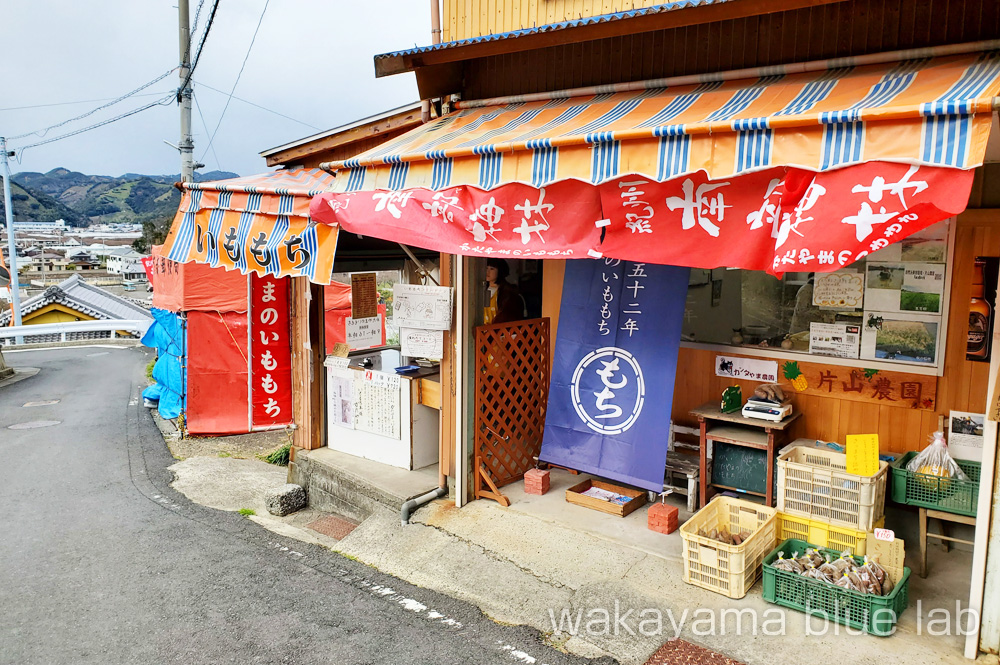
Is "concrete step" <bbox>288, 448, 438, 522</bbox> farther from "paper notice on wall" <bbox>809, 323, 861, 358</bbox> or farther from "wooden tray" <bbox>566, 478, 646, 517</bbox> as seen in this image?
"paper notice on wall" <bbox>809, 323, 861, 358</bbox>

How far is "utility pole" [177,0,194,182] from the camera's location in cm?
1644

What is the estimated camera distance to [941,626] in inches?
195

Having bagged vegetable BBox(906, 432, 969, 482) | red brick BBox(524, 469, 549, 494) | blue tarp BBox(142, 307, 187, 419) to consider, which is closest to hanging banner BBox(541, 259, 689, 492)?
red brick BBox(524, 469, 549, 494)

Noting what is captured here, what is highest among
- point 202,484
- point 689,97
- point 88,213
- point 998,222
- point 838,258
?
point 88,213

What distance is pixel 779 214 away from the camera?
174 inches

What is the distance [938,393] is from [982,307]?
2.81 ft

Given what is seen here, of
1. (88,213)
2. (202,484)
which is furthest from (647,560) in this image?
(88,213)

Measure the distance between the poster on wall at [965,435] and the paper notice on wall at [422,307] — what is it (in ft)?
16.5

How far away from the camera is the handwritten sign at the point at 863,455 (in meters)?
5.55

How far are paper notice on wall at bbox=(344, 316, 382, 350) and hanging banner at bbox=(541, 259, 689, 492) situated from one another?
329cm

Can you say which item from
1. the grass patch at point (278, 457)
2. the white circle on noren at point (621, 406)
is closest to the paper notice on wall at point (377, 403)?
the white circle on noren at point (621, 406)

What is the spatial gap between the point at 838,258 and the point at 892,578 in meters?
2.94

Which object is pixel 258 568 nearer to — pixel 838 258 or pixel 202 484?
pixel 202 484

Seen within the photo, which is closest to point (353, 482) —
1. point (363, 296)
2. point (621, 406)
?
point (363, 296)
